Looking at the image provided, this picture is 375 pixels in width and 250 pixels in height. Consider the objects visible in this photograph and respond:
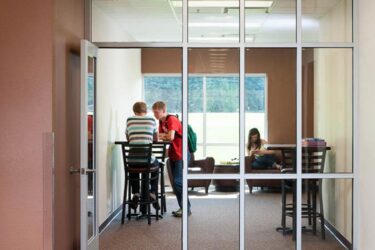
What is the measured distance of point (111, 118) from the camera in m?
6.20

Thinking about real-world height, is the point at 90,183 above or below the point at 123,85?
below

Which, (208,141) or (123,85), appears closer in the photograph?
(208,141)

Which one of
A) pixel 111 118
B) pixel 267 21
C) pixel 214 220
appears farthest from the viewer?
pixel 111 118

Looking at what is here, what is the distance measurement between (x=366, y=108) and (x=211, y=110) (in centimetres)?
133

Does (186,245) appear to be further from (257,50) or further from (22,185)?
(257,50)

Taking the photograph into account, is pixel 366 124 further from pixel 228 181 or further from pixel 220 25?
pixel 220 25

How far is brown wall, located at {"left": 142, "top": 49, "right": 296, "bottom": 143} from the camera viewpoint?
445 cm

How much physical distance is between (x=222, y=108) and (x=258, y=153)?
1.71 ft

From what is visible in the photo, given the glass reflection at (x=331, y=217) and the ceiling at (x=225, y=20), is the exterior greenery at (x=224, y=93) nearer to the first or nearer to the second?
the ceiling at (x=225, y=20)

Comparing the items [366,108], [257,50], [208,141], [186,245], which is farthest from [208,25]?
[186,245]

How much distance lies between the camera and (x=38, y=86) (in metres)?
3.70

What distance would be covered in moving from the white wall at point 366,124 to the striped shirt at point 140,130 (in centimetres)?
243

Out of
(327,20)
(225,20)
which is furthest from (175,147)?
(327,20)

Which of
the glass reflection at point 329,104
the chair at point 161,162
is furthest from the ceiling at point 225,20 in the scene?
the chair at point 161,162
